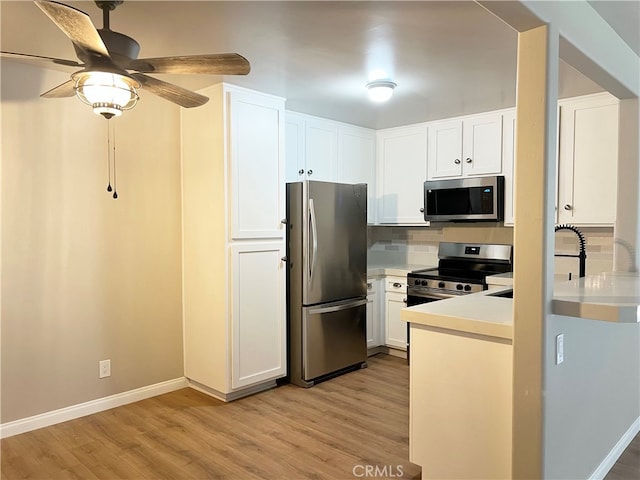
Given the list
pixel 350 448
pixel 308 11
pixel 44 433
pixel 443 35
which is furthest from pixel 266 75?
pixel 44 433

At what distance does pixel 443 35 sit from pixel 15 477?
10.5 ft

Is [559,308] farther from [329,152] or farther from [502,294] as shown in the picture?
[329,152]

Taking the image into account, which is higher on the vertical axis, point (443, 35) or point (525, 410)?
point (443, 35)

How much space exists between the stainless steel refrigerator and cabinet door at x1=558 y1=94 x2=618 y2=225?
1.65m

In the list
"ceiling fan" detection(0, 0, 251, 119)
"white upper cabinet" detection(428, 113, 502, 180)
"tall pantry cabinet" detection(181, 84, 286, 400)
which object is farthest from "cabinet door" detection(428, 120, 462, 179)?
"ceiling fan" detection(0, 0, 251, 119)

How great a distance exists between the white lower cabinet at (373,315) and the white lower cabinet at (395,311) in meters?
0.07

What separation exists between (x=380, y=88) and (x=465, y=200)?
4.99 ft

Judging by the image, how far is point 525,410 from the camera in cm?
183

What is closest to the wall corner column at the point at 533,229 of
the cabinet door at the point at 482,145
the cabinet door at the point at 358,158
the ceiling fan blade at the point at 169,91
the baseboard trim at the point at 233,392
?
the ceiling fan blade at the point at 169,91

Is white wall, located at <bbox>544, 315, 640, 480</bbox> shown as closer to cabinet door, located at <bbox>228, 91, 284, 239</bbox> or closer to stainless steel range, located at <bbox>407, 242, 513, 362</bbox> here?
stainless steel range, located at <bbox>407, 242, 513, 362</bbox>

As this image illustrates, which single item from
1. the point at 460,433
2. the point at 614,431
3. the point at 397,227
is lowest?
the point at 614,431

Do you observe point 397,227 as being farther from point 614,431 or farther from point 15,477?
point 15,477

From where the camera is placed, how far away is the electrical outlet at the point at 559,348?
1887mm

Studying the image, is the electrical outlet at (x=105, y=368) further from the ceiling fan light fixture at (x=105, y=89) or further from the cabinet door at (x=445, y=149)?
the cabinet door at (x=445, y=149)
